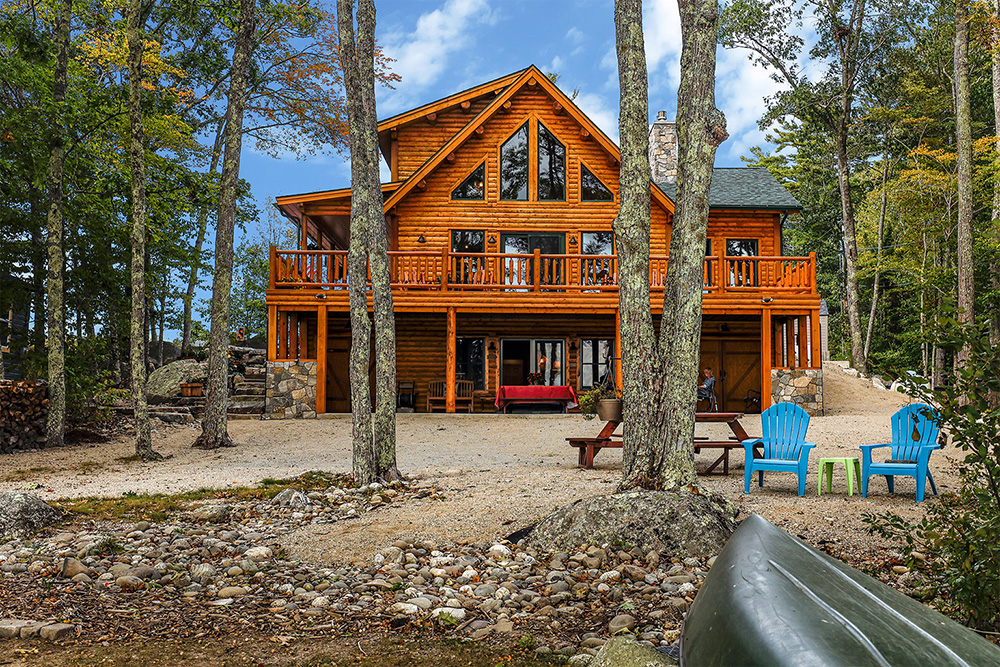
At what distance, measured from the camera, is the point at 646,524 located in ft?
15.8

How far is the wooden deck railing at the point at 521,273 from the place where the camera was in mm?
15797

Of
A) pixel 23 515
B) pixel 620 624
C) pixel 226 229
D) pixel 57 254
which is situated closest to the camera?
pixel 620 624

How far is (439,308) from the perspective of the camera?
15875 millimetres

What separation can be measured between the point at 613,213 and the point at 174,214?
10206 millimetres

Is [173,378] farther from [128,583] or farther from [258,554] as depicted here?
[128,583]

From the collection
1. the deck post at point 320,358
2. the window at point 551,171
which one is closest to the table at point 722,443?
the deck post at point 320,358

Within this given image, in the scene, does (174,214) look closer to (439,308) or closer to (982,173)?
(439,308)

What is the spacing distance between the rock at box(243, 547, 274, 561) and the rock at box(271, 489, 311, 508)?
4.61ft

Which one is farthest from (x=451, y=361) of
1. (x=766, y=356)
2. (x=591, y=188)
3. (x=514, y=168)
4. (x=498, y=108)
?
(x=766, y=356)

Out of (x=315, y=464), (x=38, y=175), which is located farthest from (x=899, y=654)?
(x=38, y=175)

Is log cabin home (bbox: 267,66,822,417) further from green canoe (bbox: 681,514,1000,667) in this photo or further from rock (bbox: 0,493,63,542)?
green canoe (bbox: 681,514,1000,667)

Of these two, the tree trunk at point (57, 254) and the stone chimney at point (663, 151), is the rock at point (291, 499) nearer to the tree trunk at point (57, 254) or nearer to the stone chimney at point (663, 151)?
the tree trunk at point (57, 254)

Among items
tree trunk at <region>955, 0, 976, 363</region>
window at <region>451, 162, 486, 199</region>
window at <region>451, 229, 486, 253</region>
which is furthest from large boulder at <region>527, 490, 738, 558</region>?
tree trunk at <region>955, 0, 976, 363</region>

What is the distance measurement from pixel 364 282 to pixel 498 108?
455 inches
